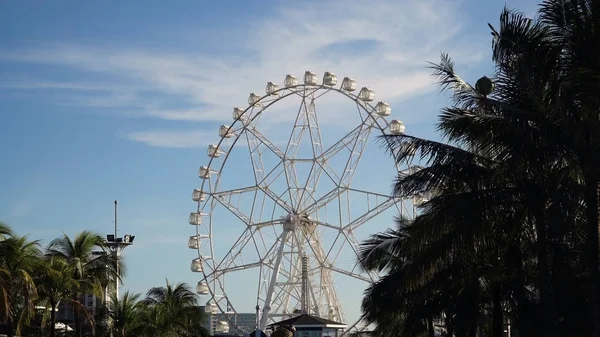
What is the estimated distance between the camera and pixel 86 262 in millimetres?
40469

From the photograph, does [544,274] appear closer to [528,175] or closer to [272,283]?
[528,175]

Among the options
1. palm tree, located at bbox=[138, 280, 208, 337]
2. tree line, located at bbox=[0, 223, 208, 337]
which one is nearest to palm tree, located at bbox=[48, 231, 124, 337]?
tree line, located at bbox=[0, 223, 208, 337]

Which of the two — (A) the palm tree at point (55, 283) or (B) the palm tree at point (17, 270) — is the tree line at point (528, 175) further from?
(A) the palm tree at point (55, 283)

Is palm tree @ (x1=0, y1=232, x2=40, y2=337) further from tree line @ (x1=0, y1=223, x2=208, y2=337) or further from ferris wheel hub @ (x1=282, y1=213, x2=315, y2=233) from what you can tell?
ferris wheel hub @ (x1=282, y1=213, x2=315, y2=233)

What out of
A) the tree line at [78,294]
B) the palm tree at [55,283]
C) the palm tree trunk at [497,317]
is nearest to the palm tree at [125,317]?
the tree line at [78,294]

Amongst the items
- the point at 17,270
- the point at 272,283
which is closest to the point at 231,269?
the point at 272,283

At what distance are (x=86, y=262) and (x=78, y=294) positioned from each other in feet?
4.82

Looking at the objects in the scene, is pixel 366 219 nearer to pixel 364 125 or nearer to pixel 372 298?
pixel 364 125

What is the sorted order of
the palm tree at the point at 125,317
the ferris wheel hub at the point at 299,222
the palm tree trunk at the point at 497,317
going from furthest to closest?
1. the ferris wheel hub at the point at 299,222
2. the palm tree at the point at 125,317
3. the palm tree trunk at the point at 497,317

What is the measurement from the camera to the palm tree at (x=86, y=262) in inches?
1543

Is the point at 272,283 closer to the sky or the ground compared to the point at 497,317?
closer to the sky

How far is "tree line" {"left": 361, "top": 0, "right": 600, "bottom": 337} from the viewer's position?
758 inches

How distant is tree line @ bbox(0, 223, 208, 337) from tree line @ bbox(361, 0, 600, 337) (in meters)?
12.6

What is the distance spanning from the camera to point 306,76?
59.2 metres
